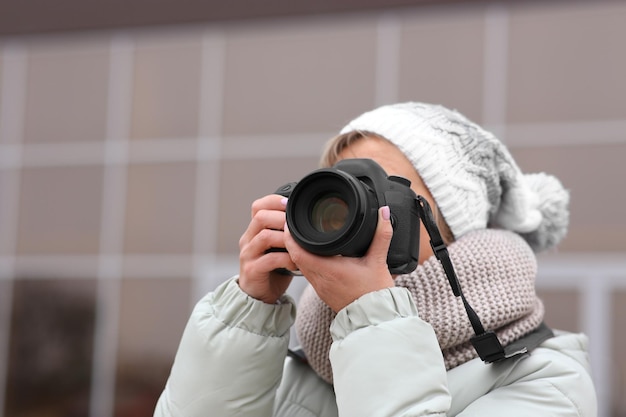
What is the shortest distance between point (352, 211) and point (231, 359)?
0.28m

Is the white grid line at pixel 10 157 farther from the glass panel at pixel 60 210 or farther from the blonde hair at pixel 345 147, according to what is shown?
the blonde hair at pixel 345 147

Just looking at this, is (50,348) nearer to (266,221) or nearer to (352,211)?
(266,221)

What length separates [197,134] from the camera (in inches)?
317

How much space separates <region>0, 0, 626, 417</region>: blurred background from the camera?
714 cm

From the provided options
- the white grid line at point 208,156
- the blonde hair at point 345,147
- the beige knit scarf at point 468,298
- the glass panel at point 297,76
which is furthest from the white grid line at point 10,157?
the beige knit scarf at point 468,298

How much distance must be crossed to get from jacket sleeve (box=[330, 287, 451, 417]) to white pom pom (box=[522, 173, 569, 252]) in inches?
17.3

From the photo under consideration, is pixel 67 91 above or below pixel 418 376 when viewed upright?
above

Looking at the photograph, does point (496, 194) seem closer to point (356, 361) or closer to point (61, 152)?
point (356, 361)

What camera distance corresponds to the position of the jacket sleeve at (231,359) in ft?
4.18

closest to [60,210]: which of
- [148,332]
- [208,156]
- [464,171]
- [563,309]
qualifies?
[148,332]

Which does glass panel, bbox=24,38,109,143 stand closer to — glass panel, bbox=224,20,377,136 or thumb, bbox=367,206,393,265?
glass panel, bbox=224,20,377,136

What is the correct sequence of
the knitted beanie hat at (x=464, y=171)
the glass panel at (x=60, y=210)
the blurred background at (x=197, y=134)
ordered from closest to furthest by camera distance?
the knitted beanie hat at (x=464, y=171)
the blurred background at (x=197, y=134)
the glass panel at (x=60, y=210)

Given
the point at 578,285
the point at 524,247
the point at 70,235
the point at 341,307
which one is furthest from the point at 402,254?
the point at 70,235

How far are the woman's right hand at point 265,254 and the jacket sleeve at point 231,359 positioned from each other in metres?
0.02
